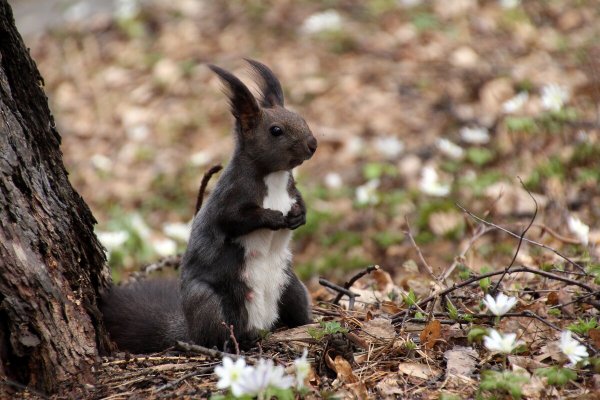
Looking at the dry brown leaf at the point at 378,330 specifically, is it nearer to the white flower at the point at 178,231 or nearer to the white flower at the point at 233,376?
the white flower at the point at 233,376

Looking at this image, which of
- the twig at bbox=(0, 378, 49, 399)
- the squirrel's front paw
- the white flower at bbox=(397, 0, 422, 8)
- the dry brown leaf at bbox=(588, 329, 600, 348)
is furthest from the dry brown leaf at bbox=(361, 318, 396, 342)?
the white flower at bbox=(397, 0, 422, 8)

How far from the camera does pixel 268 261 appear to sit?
3.67 meters

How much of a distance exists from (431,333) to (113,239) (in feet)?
12.2

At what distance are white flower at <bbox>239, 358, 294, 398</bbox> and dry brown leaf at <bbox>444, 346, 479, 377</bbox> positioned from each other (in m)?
0.83

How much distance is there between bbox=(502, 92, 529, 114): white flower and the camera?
22.6ft

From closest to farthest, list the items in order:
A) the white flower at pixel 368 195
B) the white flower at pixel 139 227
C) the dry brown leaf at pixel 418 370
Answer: the dry brown leaf at pixel 418 370 → the white flower at pixel 368 195 → the white flower at pixel 139 227

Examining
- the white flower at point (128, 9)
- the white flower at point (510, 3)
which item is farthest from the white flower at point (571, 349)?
the white flower at point (128, 9)

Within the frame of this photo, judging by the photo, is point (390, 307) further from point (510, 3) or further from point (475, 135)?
point (510, 3)

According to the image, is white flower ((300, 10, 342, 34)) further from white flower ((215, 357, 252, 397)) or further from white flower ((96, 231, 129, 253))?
white flower ((215, 357, 252, 397))

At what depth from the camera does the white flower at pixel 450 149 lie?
7.18 meters

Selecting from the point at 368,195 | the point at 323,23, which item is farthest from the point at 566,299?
the point at 323,23

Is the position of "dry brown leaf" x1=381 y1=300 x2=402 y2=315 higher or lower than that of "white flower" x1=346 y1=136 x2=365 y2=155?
lower

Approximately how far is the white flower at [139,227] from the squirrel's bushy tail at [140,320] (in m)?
3.08

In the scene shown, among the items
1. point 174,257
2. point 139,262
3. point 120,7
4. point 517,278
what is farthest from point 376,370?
point 120,7
